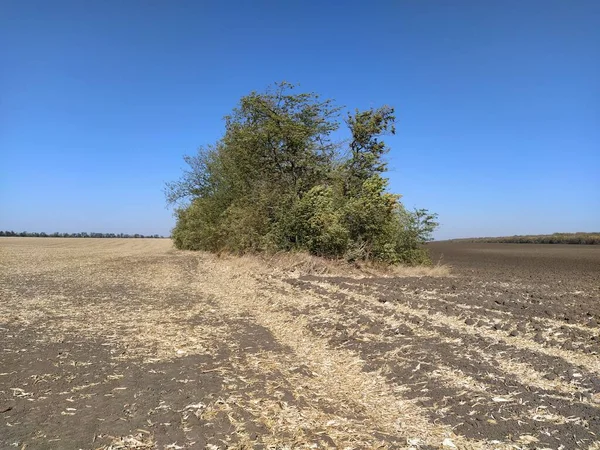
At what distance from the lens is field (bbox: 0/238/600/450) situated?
4359 millimetres

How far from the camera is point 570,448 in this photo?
3.99 metres

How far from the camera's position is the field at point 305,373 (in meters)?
4.36

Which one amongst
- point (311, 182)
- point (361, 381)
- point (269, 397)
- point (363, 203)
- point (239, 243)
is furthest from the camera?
point (239, 243)

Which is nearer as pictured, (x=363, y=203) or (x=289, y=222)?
(x=363, y=203)

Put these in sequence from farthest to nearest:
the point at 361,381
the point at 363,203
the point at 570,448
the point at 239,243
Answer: the point at 239,243, the point at 363,203, the point at 361,381, the point at 570,448

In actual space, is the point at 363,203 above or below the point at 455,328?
above

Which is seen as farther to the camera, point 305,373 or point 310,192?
point 310,192

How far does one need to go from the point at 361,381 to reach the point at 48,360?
481cm

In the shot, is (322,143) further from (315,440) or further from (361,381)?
(315,440)

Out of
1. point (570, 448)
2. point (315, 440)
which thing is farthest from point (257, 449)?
point (570, 448)

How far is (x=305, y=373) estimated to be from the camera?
21.0 feet

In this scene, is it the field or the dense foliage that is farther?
the dense foliage

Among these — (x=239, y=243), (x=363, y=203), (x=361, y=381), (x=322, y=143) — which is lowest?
(x=361, y=381)

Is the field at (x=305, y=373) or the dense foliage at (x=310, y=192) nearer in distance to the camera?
the field at (x=305, y=373)
